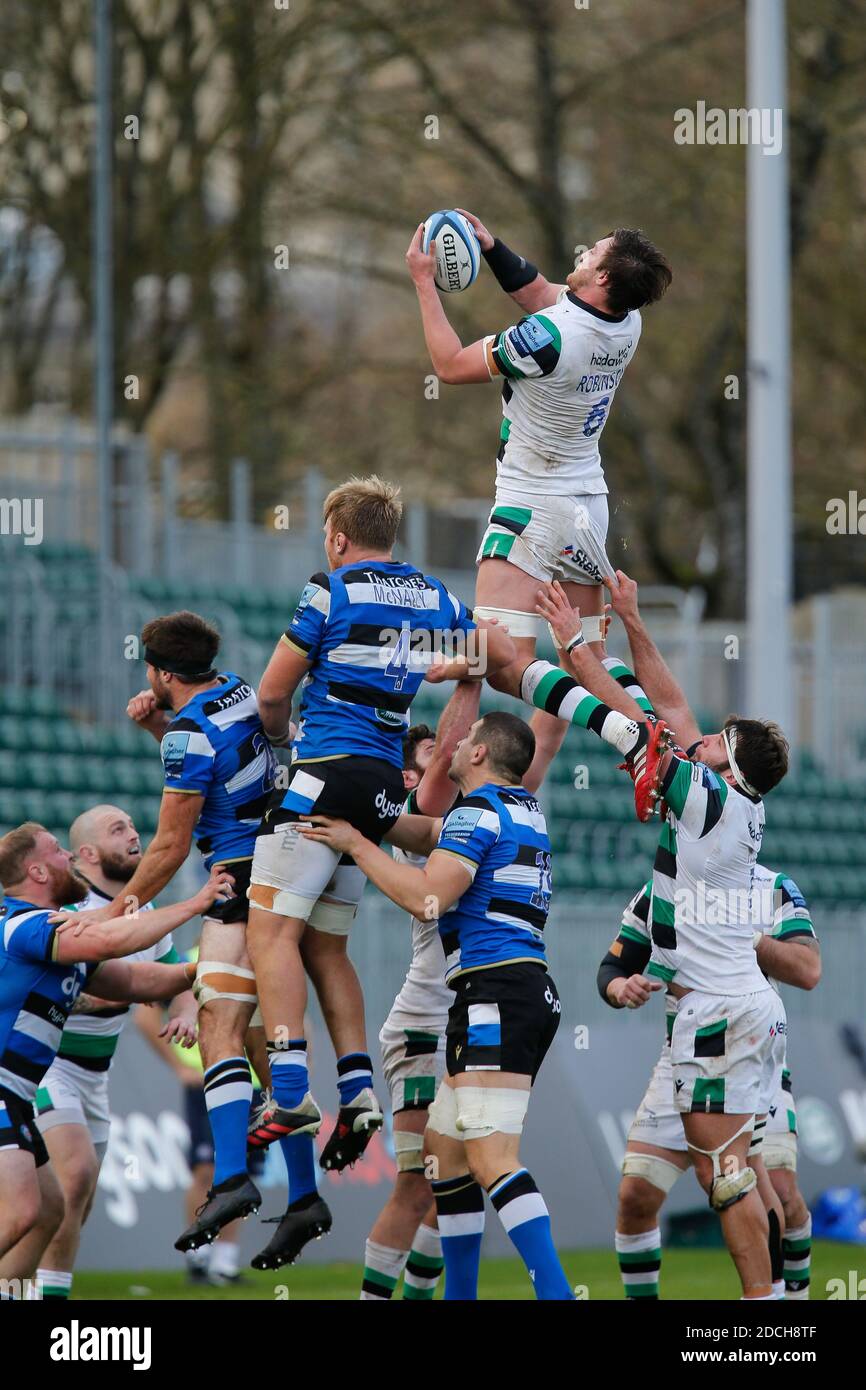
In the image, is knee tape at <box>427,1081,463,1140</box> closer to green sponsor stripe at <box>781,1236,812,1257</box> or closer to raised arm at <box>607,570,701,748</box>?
raised arm at <box>607,570,701,748</box>

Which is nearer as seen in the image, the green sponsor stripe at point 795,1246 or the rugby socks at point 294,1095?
the rugby socks at point 294,1095

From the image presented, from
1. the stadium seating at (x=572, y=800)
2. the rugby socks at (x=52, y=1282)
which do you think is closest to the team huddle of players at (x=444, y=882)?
the rugby socks at (x=52, y=1282)

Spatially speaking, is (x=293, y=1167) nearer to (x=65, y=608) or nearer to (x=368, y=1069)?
(x=368, y=1069)

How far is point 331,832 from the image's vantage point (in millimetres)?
7496

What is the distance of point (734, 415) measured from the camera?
2817cm

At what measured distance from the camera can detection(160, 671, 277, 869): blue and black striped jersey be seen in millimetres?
7641

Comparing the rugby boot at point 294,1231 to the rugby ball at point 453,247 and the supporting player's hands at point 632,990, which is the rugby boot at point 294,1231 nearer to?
the supporting player's hands at point 632,990

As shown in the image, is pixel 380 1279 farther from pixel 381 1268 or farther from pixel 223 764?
pixel 223 764

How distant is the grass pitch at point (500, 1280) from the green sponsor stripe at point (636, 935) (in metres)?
2.29

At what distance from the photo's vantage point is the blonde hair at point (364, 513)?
7730mm

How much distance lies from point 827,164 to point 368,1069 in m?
22.4

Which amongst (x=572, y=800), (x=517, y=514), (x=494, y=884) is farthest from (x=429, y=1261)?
(x=572, y=800)

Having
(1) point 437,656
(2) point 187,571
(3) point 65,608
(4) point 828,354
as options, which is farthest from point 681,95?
(1) point 437,656

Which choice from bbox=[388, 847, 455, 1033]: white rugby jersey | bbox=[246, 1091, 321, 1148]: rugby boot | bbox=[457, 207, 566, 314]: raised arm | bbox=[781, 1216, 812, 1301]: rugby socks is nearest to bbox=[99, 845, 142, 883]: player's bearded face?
bbox=[388, 847, 455, 1033]: white rugby jersey
